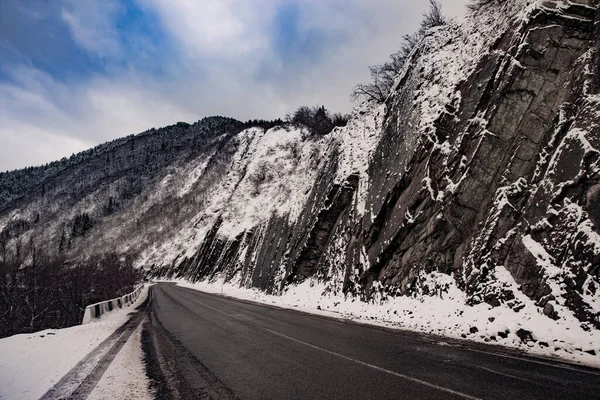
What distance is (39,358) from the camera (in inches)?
289

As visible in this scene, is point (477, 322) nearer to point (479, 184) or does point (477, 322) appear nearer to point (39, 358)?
point (479, 184)

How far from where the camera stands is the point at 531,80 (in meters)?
12.0

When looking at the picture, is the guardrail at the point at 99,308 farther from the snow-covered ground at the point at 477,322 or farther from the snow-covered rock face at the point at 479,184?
the snow-covered ground at the point at 477,322

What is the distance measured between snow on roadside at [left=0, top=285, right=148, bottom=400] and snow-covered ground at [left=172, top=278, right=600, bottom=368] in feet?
29.4

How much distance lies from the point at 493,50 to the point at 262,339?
14.9 m

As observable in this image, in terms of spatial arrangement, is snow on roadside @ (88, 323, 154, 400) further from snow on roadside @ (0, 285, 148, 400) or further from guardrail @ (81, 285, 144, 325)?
guardrail @ (81, 285, 144, 325)

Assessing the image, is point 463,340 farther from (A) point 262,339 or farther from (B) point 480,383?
(A) point 262,339

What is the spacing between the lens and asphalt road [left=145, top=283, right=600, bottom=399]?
4711 millimetres

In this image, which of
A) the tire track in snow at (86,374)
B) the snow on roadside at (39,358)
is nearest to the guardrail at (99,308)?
the snow on roadside at (39,358)

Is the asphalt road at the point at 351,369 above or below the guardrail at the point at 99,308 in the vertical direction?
above

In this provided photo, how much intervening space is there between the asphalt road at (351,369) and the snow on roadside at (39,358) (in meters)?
1.69

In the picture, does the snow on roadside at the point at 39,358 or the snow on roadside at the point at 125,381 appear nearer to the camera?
the snow on roadside at the point at 125,381

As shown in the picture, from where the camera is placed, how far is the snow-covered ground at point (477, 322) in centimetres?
674

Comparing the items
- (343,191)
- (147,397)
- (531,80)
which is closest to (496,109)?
(531,80)
